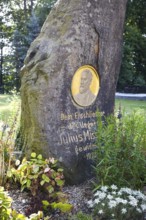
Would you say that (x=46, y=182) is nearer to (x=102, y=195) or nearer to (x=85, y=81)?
(x=102, y=195)

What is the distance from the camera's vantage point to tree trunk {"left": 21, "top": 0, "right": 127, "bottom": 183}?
160 inches

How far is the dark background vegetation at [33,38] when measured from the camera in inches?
838

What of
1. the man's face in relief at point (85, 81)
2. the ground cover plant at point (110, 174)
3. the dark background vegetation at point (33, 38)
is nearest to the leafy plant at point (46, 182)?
the ground cover plant at point (110, 174)

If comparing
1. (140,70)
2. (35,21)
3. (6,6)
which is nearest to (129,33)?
(140,70)

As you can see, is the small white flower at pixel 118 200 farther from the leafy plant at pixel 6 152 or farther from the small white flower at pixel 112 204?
the leafy plant at pixel 6 152

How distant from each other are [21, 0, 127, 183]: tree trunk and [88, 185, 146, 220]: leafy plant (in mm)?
759

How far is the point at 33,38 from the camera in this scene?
21109 millimetres

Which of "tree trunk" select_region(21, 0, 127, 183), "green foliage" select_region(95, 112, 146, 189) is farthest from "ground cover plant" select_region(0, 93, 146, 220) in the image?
"tree trunk" select_region(21, 0, 127, 183)

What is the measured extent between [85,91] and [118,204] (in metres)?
1.57

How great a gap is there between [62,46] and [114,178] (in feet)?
5.42

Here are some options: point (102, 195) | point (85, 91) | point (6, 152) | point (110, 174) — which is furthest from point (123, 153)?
point (6, 152)

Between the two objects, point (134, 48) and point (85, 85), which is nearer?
point (85, 85)

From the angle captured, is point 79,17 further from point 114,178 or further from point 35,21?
point 35,21

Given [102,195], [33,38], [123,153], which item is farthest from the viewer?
[33,38]
